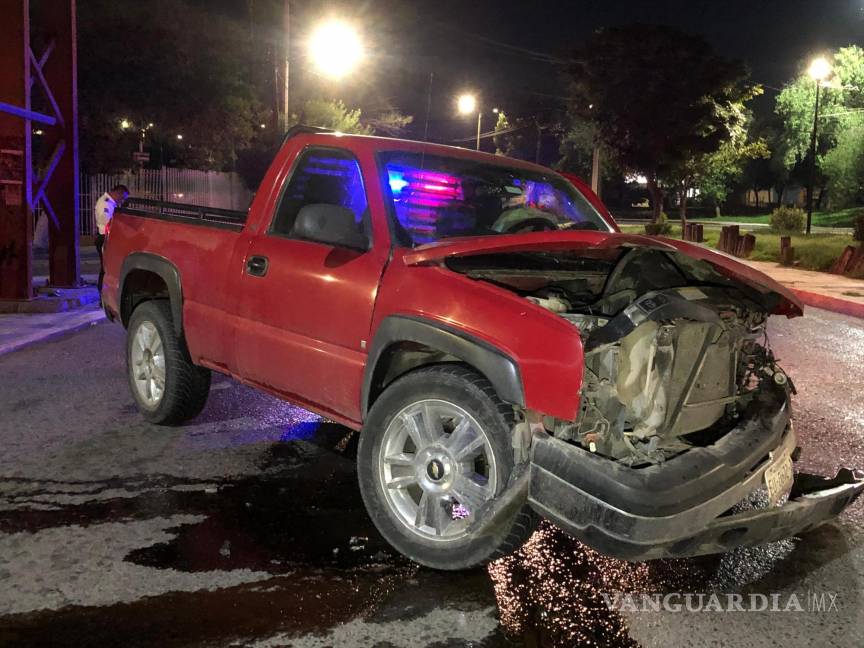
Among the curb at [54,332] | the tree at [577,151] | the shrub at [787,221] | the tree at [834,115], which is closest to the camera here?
Result: the curb at [54,332]

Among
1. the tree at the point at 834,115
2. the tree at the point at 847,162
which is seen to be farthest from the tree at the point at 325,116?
the tree at the point at 847,162

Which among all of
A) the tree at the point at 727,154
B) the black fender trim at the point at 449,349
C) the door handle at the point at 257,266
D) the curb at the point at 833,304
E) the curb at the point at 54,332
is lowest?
the curb at the point at 54,332

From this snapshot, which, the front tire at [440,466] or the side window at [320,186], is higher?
the side window at [320,186]

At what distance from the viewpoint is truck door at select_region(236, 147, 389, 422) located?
4.05 metres

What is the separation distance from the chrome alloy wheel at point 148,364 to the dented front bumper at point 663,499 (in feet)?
11.2

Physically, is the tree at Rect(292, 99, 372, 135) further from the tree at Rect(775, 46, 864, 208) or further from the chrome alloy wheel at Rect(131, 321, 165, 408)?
the chrome alloy wheel at Rect(131, 321, 165, 408)

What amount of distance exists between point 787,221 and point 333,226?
106 feet

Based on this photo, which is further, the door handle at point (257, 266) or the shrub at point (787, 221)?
the shrub at point (787, 221)

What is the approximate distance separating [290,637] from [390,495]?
0.87 metres

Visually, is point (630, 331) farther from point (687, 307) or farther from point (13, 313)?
point (13, 313)

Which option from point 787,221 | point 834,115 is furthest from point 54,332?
point 834,115

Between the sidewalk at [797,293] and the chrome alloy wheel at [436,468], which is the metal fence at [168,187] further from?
the chrome alloy wheel at [436,468]

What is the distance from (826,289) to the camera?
16250 millimetres

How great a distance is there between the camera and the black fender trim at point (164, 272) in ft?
17.4
